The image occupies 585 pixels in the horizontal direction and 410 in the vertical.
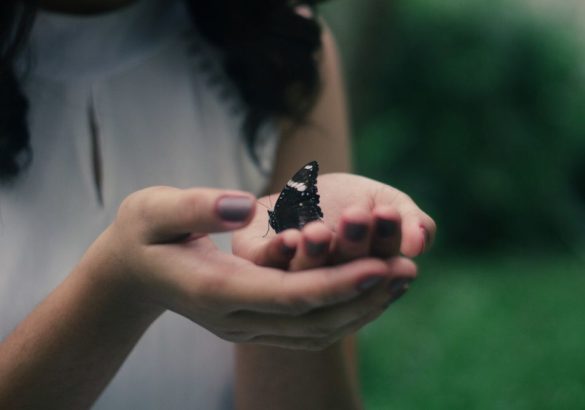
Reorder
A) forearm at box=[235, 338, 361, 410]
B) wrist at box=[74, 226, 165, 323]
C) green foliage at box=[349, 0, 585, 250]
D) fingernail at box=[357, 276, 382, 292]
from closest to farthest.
→ fingernail at box=[357, 276, 382, 292] < wrist at box=[74, 226, 165, 323] < forearm at box=[235, 338, 361, 410] < green foliage at box=[349, 0, 585, 250]

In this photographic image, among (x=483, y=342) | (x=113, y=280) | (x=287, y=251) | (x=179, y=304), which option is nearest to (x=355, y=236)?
(x=287, y=251)

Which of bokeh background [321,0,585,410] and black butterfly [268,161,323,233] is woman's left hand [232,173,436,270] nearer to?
black butterfly [268,161,323,233]

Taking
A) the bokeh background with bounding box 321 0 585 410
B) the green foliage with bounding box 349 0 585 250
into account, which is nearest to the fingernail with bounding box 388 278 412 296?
the bokeh background with bounding box 321 0 585 410

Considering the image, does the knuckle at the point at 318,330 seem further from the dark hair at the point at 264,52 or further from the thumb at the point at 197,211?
the dark hair at the point at 264,52

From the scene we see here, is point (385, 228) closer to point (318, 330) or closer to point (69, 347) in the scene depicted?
point (318, 330)

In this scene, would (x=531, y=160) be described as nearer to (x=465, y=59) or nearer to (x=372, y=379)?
(x=465, y=59)

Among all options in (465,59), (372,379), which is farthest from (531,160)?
(372,379)

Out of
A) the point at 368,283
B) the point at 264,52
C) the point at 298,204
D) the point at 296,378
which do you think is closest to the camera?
the point at 368,283
